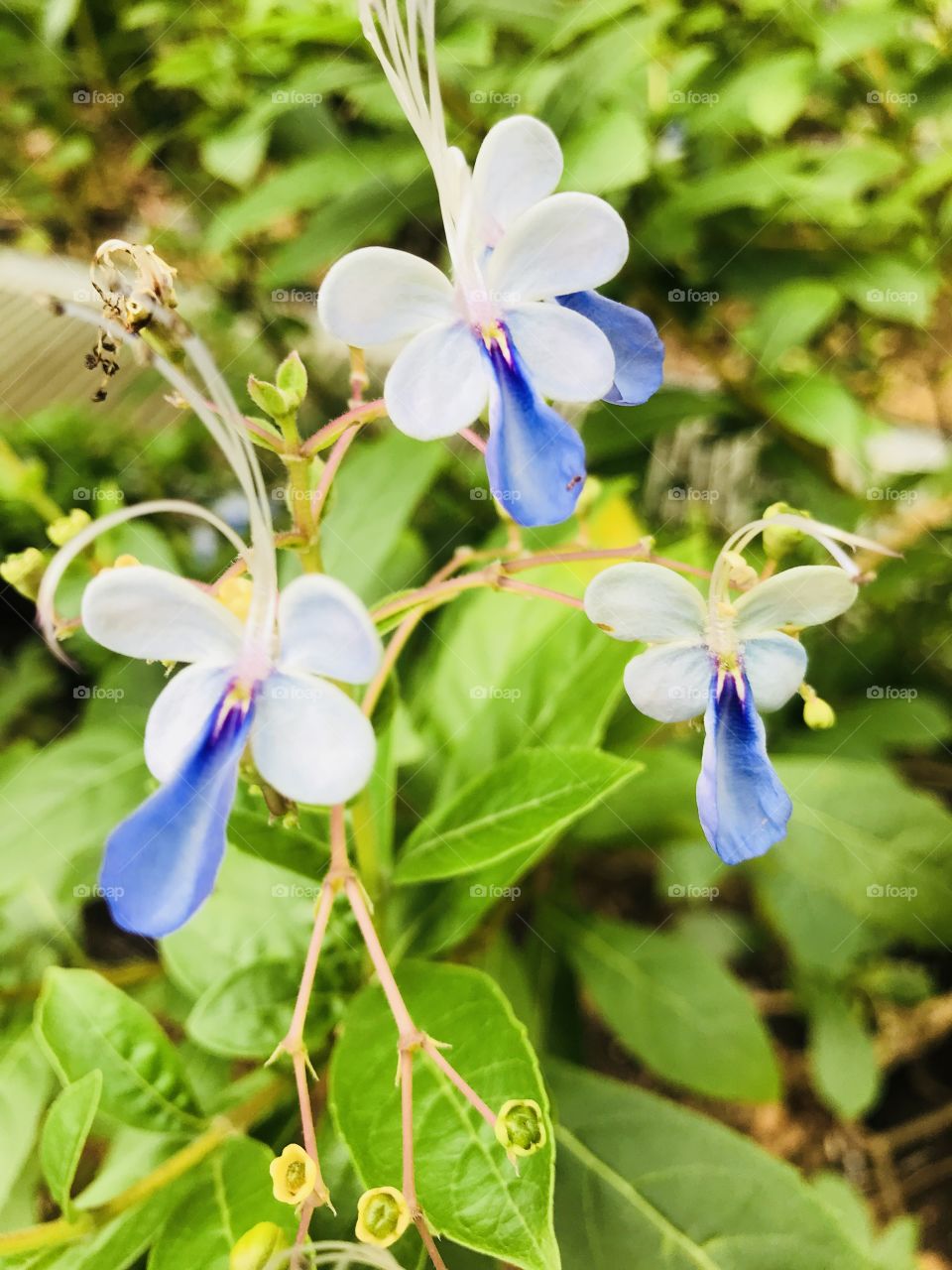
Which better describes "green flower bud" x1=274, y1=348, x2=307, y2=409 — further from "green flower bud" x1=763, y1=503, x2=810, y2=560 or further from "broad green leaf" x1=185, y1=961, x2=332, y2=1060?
"broad green leaf" x1=185, y1=961, x2=332, y2=1060

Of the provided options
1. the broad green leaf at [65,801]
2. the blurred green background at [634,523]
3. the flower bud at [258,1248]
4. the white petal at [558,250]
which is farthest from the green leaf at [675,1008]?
the white petal at [558,250]

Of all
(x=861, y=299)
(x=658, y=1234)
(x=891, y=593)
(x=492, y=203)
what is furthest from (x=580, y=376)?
(x=891, y=593)

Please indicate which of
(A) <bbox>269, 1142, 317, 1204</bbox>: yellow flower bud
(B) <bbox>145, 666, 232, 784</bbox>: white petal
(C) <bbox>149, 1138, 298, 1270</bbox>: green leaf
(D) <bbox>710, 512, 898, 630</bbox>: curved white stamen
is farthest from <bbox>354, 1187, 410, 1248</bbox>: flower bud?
(D) <bbox>710, 512, 898, 630</bbox>: curved white stamen

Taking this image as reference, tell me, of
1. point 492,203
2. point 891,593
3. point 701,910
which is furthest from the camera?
point 701,910

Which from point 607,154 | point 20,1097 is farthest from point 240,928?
point 607,154

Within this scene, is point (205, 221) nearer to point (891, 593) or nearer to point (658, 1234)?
point (891, 593)
